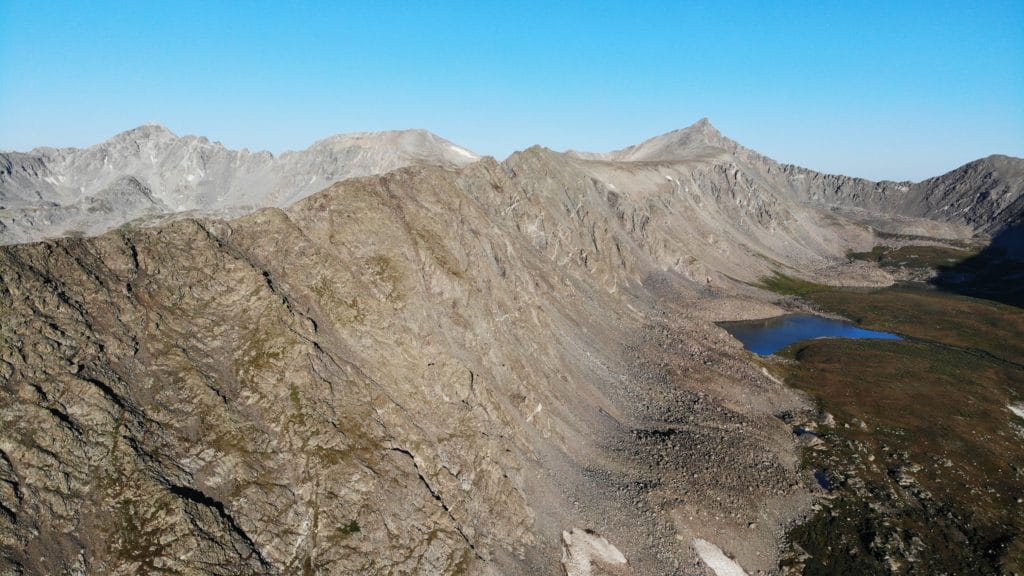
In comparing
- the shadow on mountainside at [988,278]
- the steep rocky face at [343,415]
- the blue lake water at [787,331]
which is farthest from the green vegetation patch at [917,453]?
the shadow on mountainside at [988,278]

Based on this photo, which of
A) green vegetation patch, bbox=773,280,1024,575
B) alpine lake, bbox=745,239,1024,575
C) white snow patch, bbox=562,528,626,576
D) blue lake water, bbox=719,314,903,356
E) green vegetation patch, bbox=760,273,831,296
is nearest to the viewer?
white snow patch, bbox=562,528,626,576

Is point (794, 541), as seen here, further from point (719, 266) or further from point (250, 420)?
point (719, 266)

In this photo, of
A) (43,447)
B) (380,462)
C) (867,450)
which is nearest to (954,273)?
(867,450)

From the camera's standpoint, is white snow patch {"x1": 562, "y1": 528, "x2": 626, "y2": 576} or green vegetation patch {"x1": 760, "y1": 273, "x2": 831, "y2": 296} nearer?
white snow patch {"x1": 562, "y1": 528, "x2": 626, "y2": 576}

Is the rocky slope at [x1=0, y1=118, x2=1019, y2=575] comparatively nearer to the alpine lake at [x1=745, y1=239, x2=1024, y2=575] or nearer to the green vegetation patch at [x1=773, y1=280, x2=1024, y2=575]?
the alpine lake at [x1=745, y1=239, x2=1024, y2=575]

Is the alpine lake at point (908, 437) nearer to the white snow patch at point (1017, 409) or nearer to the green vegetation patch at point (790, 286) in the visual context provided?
the white snow patch at point (1017, 409)

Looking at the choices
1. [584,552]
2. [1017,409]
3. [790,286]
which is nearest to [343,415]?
[584,552]

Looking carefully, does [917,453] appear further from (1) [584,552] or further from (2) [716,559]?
(1) [584,552]

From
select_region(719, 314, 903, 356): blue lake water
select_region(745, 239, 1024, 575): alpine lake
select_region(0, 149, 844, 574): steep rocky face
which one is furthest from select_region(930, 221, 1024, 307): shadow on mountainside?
select_region(0, 149, 844, 574): steep rocky face
